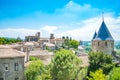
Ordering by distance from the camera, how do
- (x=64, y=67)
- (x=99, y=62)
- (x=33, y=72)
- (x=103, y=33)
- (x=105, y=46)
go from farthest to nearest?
(x=103, y=33) < (x=105, y=46) < (x=99, y=62) < (x=33, y=72) < (x=64, y=67)

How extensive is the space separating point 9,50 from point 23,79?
4.95m

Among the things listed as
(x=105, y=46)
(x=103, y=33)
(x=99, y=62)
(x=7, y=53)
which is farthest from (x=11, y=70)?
(x=103, y=33)

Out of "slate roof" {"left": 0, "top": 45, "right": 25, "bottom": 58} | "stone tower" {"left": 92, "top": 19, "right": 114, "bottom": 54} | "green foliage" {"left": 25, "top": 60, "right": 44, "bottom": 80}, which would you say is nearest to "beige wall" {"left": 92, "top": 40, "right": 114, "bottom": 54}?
"stone tower" {"left": 92, "top": 19, "right": 114, "bottom": 54}

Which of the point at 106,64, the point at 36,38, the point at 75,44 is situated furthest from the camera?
the point at 36,38

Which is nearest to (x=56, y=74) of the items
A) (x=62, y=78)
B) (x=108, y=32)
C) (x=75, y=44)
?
(x=62, y=78)

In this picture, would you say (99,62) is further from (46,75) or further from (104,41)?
(104,41)

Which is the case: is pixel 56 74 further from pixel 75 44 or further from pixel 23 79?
pixel 75 44

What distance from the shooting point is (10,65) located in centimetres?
3638

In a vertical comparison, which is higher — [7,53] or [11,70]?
[7,53]

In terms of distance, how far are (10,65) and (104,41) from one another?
2316cm

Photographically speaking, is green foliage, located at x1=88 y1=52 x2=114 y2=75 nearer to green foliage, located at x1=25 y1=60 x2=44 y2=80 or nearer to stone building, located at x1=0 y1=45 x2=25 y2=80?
green foliage, located at x1=25 y1=60 x2=44 y2=80

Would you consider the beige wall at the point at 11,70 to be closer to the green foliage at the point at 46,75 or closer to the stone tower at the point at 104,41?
the green foliage at the point at 46,75

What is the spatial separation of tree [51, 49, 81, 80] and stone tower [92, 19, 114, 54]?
14.3 metres

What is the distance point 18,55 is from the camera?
37156mm
